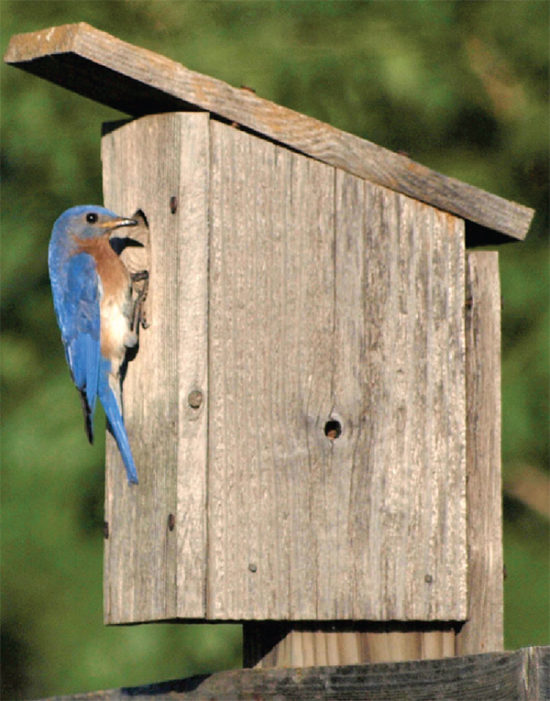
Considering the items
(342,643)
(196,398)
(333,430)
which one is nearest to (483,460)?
(333,430)

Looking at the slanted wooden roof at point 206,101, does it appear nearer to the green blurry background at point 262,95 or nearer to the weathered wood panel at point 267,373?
the weathered wood panel at point 267,373

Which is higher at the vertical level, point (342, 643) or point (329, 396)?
point (329, 396)

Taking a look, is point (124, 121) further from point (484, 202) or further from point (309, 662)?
point (309, 662)

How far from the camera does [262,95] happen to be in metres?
6.42

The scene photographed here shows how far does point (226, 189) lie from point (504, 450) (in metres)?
2.19

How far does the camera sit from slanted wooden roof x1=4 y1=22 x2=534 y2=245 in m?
4.62

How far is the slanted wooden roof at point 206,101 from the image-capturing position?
15.2 ft

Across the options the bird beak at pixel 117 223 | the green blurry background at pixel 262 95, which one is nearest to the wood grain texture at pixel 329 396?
the bird beak at pixel 117 223

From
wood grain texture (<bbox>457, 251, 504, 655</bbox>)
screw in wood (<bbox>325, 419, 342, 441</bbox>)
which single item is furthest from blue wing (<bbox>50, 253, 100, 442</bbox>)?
wood grain texture (<bbox>457, 251, 504, 655</bbox>)

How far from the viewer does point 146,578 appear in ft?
15.0

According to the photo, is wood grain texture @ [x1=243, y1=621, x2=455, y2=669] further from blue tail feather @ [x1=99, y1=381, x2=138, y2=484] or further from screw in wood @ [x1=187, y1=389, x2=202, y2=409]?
screw in wood @ [x1=187, y1=389, x2=202, y2=409]

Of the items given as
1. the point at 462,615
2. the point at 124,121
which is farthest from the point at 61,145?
the point at 462,615

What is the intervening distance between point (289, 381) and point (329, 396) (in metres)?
0.14

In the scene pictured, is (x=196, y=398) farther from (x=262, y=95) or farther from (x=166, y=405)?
(x=262, y=95)
